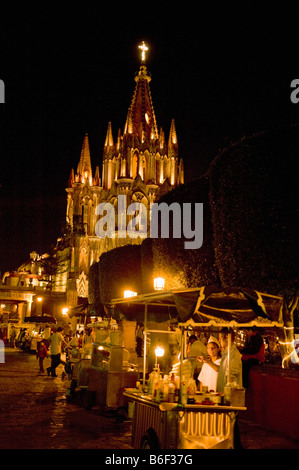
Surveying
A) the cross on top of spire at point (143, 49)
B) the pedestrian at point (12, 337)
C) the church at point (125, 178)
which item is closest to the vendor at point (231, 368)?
the pedestrian at point (12, 337)

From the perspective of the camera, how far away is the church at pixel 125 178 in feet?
258

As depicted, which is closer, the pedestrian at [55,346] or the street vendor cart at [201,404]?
the street vendor cart at [201,404]

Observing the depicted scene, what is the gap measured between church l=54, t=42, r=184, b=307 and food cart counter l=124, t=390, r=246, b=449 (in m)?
68.6

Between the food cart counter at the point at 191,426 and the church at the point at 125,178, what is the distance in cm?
6864

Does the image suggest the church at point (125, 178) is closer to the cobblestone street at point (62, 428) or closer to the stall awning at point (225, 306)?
the cobblestone street at point (62, 428)

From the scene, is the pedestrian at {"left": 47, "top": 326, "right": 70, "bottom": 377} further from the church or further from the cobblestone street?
the church

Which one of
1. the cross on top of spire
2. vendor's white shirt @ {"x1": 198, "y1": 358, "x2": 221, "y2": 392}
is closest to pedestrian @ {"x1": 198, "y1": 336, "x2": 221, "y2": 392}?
vendor's white shirt @ {"x1": 198, "y1": 358, "x2": 221, "y2": 392}

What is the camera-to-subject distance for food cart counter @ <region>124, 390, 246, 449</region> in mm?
6609

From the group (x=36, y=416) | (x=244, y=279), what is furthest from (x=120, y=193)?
(x=36, y=416)

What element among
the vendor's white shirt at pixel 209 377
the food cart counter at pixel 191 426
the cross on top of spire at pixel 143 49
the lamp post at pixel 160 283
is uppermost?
the cross on top of spire at pixel 143 49

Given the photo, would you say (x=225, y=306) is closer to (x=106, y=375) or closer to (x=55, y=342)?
(x=106, y=375)

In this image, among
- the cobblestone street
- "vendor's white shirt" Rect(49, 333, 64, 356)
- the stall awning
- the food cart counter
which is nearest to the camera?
the food cart counter

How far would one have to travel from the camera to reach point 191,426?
6707mm
